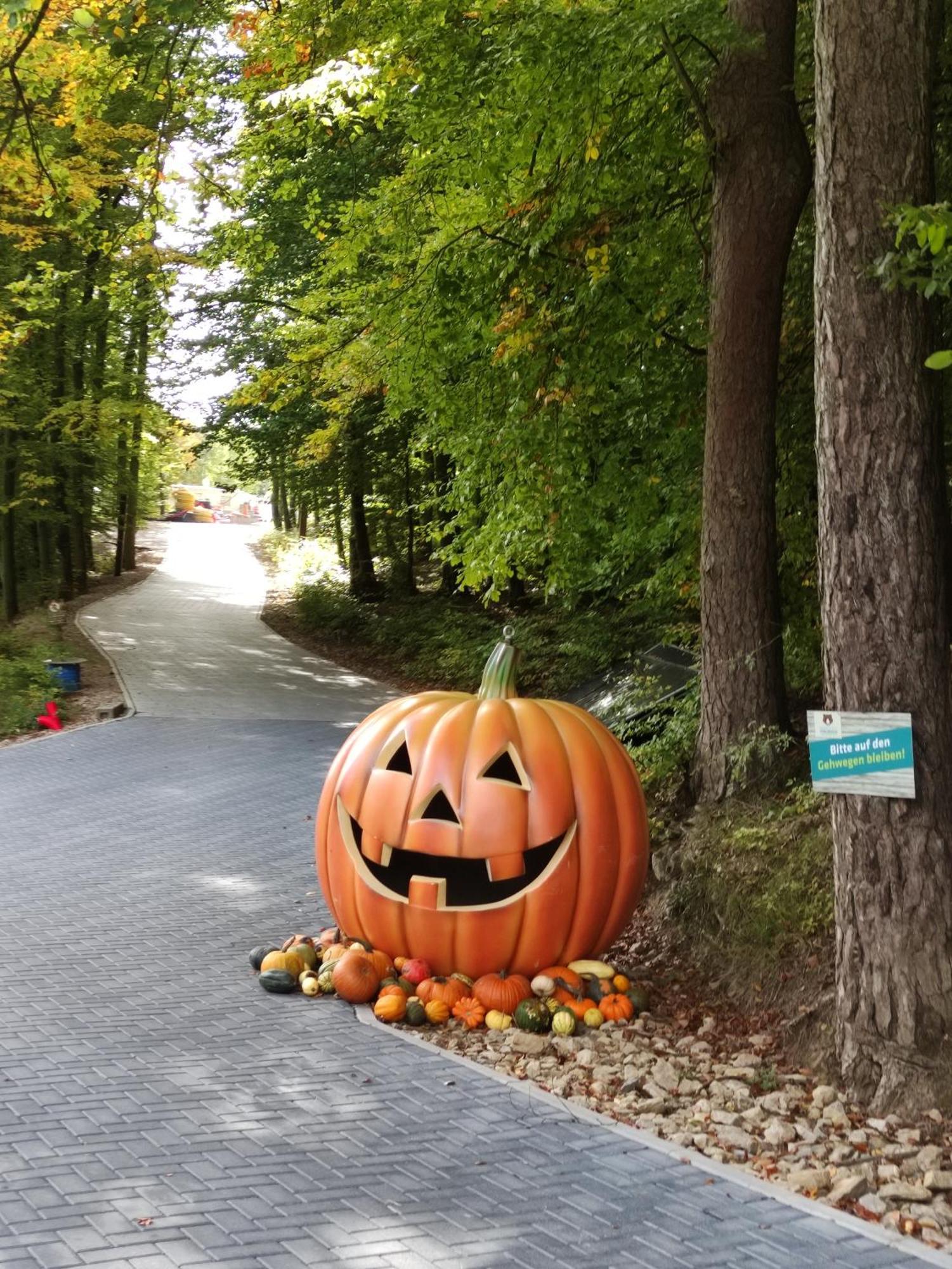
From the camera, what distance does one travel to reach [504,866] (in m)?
6.63

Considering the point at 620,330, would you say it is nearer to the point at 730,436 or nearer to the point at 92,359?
the point at 730,436

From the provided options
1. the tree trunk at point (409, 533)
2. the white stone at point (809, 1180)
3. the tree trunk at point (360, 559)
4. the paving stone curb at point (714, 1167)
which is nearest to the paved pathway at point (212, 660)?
the tree trunk at point (360, 559)

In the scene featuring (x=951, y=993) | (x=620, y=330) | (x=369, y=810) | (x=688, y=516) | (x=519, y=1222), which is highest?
(x=620, y=330)

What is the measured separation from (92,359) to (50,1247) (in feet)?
82.3

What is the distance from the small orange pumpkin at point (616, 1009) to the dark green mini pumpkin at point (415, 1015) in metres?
0.89

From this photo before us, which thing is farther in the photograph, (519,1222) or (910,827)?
(910,827)

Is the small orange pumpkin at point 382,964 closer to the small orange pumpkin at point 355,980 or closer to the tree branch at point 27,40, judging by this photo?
the small orange pumpkin at point 355,980

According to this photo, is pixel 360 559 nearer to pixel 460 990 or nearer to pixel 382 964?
pixel 382 964

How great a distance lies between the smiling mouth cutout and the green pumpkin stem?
0.93 m

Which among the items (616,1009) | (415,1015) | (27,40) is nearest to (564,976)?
(616,1009)

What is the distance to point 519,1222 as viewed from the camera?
429cm

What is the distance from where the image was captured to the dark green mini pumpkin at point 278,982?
6.82 meters

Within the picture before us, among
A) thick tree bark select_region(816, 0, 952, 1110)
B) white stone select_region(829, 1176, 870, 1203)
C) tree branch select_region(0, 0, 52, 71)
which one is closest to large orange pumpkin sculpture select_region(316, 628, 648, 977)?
thick tree bark select_region(816, 0, 952, 1110)

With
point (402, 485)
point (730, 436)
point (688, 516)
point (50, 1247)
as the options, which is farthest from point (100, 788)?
point (402, 485)
